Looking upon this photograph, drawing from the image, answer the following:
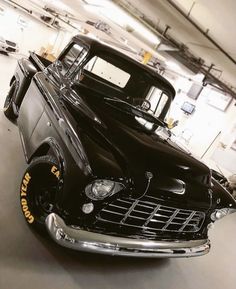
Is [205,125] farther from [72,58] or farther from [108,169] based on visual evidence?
[108,169]

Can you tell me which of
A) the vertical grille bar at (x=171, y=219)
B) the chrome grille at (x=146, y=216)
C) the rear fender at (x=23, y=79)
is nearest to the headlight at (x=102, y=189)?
the chrome grille at (x=146, y=216)

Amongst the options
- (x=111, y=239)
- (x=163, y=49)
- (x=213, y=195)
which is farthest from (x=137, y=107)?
(x=163, y=49)

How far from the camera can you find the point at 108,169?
214 cm

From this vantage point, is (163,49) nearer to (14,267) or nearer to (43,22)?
(14,267)

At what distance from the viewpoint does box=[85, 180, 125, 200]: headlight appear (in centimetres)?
213

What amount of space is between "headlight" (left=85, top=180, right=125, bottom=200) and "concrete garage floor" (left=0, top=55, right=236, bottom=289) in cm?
76

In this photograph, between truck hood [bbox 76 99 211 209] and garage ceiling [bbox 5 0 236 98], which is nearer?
truck hood [bbox 76 99 211 209]

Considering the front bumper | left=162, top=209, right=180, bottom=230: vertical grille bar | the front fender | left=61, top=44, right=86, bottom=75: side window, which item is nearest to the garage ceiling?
left=61, top=44, right=86, bottom=75: side window

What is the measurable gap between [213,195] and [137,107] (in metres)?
1.33

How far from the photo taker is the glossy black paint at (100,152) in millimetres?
2184

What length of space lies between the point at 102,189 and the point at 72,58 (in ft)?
6.63

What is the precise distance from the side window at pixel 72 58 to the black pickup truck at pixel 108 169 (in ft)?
0.06

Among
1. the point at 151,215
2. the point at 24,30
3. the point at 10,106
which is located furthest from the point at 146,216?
the point at 24,30

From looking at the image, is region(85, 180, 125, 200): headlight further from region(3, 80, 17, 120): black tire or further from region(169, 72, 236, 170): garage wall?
region(169, 72, 236, 170): garage wall
